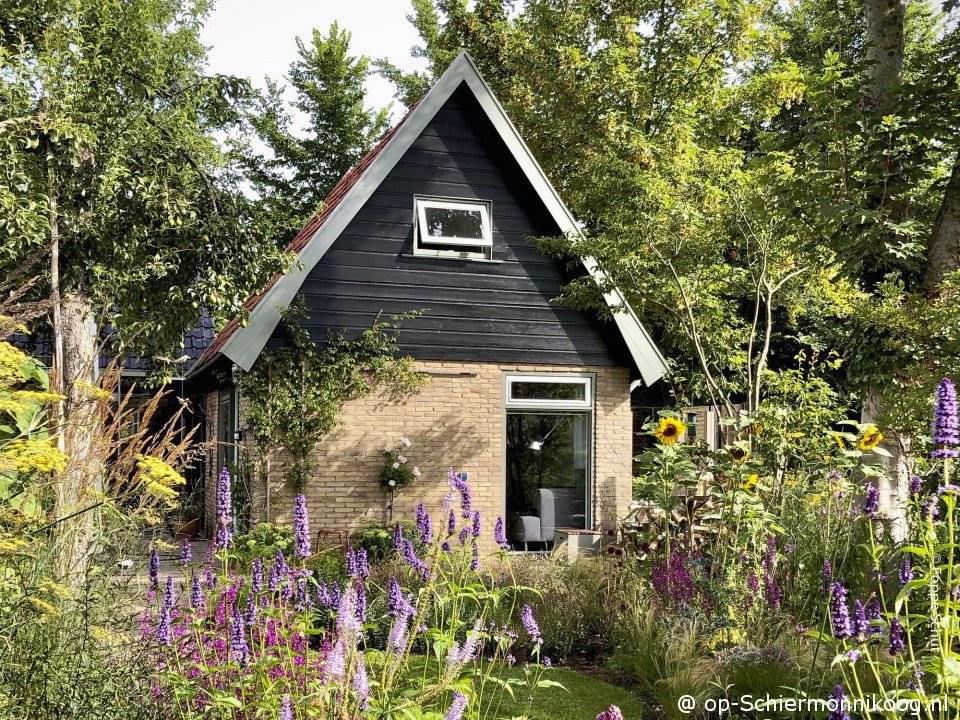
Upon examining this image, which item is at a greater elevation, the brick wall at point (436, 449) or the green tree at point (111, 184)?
the green tree at point (111, 184)

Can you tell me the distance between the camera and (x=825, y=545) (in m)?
6.16

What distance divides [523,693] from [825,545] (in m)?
2.36

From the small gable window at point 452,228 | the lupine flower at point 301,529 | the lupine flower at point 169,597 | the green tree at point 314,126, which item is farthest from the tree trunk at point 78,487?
the green tree at point 314,126

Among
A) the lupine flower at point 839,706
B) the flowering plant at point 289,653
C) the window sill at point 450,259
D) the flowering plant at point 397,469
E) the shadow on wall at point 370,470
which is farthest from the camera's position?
the window sill at point 450,259

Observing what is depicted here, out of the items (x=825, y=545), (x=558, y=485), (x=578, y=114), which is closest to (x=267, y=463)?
(x=558, y=485)

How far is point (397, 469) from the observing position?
11648 mm

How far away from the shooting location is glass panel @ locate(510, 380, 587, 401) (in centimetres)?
1248

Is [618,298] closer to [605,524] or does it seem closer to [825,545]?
[605,524]

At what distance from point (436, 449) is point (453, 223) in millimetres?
3098

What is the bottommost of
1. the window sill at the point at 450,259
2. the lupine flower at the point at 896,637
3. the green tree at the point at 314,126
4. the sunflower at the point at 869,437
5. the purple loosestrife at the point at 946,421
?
the lupine flower at the point at 896,637

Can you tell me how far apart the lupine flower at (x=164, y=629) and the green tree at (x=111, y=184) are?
441cm

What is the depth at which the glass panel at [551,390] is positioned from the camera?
12.5 metres

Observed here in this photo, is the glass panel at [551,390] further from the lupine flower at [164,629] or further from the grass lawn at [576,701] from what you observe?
the lupine flower at [164,629]

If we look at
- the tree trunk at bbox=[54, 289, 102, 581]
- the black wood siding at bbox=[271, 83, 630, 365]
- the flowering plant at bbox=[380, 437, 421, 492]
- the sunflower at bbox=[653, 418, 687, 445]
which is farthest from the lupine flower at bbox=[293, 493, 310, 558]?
the black wood siding at bbox=[271, 83, 630, 365]
